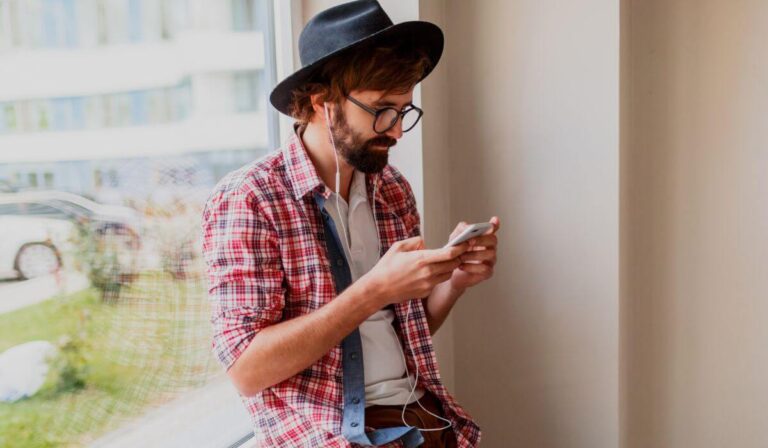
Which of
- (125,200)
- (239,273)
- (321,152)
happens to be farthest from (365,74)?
(125,200)

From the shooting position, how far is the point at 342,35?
1.36 metres

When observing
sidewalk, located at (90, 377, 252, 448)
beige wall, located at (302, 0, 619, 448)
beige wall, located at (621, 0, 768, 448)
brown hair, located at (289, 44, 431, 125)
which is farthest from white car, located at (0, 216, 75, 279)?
beige wall, located at (621, 0, 768, 448)

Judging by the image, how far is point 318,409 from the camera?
1328 millimetres

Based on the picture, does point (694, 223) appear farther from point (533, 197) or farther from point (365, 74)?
point (365, 74)

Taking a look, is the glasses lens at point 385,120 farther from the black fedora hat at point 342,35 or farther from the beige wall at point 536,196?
the beige wall at point 536,196

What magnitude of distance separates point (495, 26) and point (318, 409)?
1135mm

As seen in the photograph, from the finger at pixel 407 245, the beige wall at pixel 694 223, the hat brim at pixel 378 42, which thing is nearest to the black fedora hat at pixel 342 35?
the hat brim at pixel 378 42

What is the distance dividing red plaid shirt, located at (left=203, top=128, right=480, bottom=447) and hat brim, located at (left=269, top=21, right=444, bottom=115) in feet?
0.26

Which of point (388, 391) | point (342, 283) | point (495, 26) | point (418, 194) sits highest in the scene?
point (495, 26)

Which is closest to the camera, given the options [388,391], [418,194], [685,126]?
[388,391]

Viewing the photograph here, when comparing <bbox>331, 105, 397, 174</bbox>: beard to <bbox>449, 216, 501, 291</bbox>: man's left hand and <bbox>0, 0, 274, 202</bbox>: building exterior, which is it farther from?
<bbox>0, 0, 274, 202</bbox>: building exterior

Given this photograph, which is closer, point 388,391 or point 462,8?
point 388,391

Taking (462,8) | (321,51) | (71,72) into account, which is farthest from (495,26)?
(71,72)

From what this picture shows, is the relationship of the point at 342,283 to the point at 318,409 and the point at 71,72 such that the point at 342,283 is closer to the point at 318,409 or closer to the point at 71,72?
the point at 318,409
